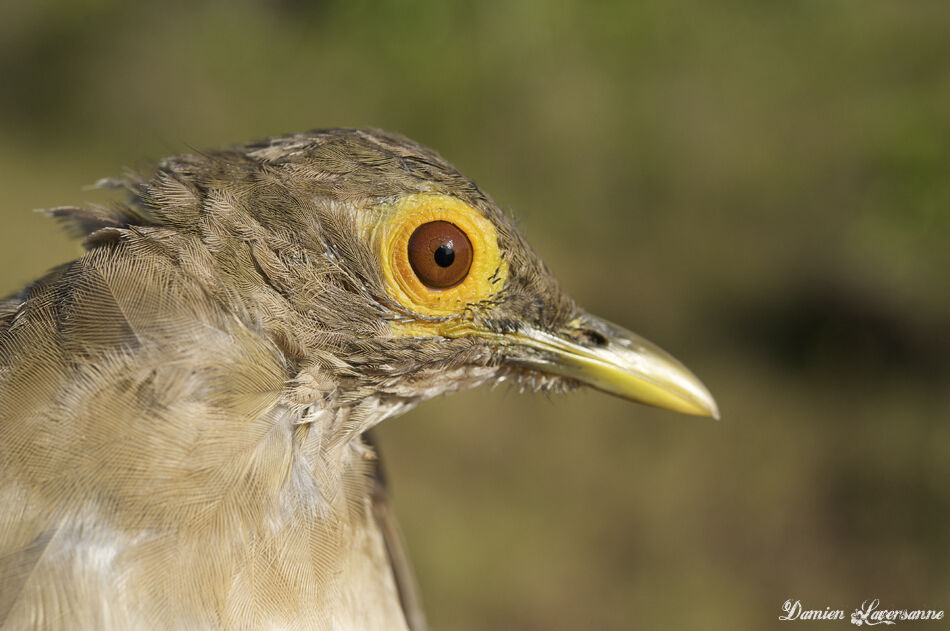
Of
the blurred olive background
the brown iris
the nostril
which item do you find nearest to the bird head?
the brown iris

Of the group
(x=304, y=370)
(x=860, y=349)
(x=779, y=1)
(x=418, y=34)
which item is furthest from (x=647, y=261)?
(x=304, y=370)

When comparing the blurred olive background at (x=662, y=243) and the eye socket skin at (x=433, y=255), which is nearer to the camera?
the eye socket skin at (x=433, y=255)

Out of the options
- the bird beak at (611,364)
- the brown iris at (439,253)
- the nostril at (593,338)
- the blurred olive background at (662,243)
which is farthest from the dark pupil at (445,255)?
the blurred olive background at (662,243)

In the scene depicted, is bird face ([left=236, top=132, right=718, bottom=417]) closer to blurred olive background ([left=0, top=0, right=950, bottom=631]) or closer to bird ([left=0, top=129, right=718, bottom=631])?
bird ([left=0, top=129, right=718, bottom=631])

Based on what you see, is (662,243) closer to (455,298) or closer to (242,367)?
(455,298)

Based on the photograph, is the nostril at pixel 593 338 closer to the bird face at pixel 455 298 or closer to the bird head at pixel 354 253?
the bird face at pixel 455 298

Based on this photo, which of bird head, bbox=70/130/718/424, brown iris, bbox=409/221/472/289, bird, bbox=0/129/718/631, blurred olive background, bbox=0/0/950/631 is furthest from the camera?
blurred olive background, bbox=0/0/950/631

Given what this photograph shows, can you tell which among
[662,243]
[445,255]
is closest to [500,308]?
[445,255]
